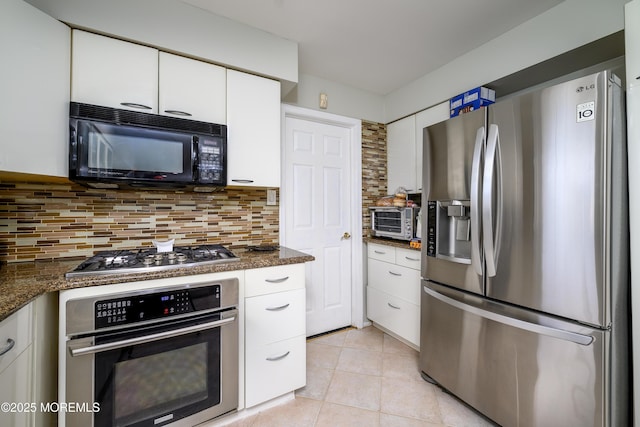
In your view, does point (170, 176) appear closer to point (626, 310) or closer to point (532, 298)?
point (532, 298)

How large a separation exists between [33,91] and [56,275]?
84 centimetres

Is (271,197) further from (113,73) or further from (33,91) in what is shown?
(33,91)

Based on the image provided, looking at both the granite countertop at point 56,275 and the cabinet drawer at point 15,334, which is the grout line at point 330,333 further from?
the cabinet drawer at point 15,334

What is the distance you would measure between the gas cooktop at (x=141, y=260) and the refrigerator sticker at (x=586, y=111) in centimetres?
175

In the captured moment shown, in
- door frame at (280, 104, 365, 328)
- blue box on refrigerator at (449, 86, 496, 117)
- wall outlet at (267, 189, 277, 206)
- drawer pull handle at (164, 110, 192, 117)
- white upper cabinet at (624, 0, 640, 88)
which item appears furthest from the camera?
door frame at (280, 104, 365, 328)

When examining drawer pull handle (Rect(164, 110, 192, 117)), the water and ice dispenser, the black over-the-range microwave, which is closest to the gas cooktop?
the black over-the-range microwave

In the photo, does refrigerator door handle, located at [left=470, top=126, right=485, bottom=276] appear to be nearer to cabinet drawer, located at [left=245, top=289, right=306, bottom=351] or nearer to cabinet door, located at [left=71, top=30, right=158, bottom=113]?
cabinet drawer, located at [left=245, top=289, right=306, bottom=351]

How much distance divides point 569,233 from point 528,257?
0.63 feet

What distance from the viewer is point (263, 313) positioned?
1570 millimetres

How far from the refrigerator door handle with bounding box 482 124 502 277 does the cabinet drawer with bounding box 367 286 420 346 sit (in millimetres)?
931

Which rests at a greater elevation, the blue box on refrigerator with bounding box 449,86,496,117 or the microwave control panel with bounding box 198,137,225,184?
the blue box on refrigerator with bounding box 449,86,496,117

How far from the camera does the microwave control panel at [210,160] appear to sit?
5.40 ft

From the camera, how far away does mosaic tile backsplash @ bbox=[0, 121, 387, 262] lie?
1.52 m

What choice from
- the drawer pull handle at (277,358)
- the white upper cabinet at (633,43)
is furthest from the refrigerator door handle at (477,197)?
the drawer pull handle at (277,358)
